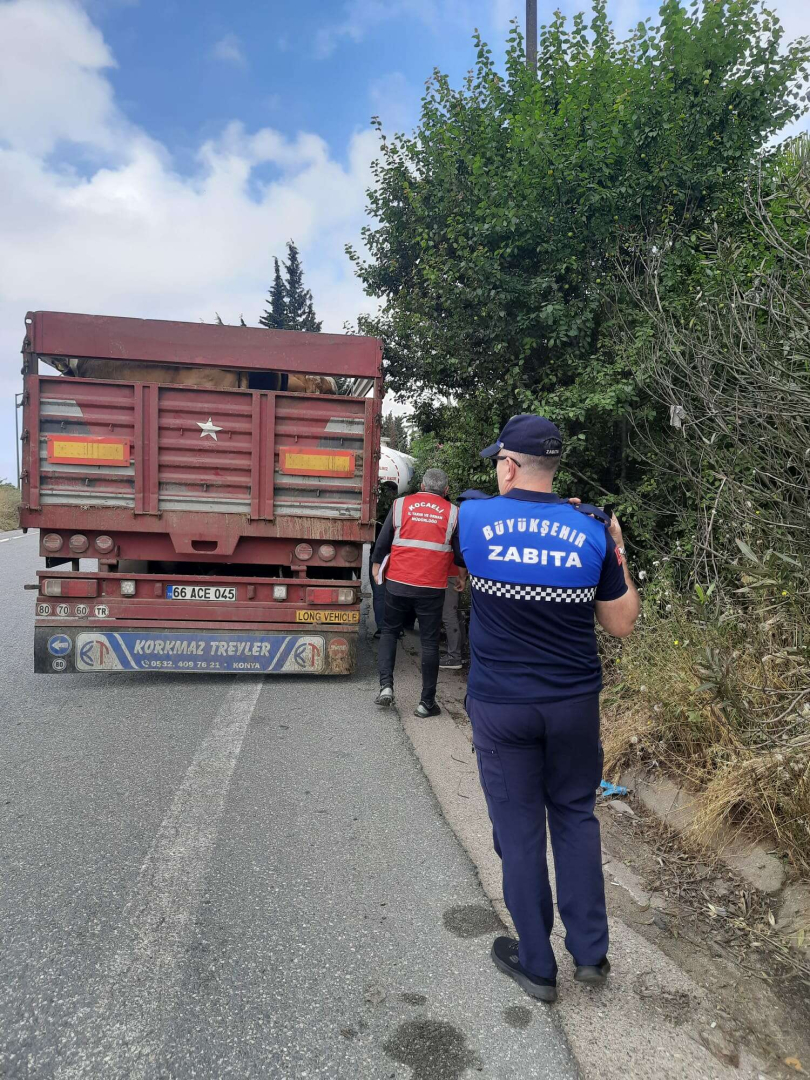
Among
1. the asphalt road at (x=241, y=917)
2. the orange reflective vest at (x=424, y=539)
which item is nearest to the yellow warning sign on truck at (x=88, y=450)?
the asphalt road at (x=241, y=917)

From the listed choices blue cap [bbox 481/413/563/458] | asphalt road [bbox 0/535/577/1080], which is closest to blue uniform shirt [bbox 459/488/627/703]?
blue cap [bbox 481/413/563/458]

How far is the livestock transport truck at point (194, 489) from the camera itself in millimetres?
5730

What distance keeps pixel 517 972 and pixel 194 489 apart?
4.45 metres

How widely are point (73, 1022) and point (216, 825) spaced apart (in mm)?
1343

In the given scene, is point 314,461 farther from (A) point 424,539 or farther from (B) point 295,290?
(B) point 295,290

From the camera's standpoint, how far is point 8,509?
27922 millimetres

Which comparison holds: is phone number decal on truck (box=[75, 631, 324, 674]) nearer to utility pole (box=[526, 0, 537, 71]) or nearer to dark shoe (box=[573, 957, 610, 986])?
dark shoe (box=[573, 957, 610, 986])

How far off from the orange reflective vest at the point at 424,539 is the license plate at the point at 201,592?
4.90ft

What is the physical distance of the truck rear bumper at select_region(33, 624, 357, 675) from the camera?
5.89 m

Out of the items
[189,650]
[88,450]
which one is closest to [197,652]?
[189,650]

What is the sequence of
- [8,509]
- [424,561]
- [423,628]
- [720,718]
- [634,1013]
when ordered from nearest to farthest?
1. [634,1013]
2. [720,718]
3. [424,561]
4. [423,628]
5. [8,509]

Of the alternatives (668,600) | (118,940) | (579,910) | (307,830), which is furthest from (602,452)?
(118,940)

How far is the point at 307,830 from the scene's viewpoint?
3.58 meters

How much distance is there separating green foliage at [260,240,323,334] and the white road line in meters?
35.9
